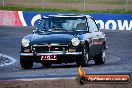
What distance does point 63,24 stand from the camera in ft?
63.4

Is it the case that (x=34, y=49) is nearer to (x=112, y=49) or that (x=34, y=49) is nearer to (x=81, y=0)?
(x=112, y=49)

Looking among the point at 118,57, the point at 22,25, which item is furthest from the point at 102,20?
the point at 118,57

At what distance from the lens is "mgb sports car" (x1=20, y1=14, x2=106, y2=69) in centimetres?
1789

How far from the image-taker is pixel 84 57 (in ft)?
59.5

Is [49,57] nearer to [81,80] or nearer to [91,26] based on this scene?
[91,26]

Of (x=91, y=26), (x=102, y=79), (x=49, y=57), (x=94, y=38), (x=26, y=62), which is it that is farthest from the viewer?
(x=91, y=26)

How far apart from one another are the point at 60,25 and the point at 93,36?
105 cm

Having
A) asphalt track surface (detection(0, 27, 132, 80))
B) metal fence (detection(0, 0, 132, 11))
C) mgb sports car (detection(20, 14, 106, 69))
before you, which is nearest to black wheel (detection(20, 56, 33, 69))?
mgb sports car (detection(20, 14, 106, 69))

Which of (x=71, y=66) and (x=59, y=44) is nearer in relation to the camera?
(x=59, y=44)

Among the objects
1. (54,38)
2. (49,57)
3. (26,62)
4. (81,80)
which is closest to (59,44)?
(54,38)

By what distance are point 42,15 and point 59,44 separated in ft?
97.8

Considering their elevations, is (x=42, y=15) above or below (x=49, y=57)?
below

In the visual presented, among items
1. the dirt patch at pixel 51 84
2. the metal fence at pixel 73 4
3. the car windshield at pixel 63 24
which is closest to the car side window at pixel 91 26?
the car windshield at pixel 63 24

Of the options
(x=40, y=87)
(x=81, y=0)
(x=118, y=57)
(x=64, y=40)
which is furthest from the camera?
(x=81, y=0)
